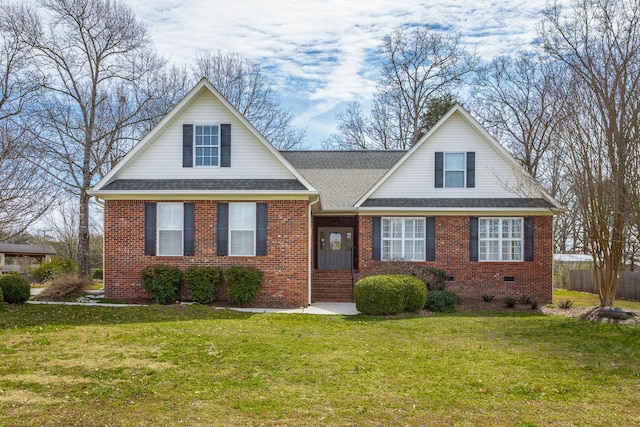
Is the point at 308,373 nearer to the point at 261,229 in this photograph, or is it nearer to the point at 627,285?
the point at 261,229

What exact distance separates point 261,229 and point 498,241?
820 centimetres

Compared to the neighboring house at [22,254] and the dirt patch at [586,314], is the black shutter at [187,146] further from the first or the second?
the neighboring house at [22,254]

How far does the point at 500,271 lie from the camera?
62.1 ft

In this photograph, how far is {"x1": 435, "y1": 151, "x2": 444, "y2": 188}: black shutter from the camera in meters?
19.2

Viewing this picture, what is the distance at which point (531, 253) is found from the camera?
18.9 meters

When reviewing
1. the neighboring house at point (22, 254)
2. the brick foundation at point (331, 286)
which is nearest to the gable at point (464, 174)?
the brick foundation at point (331, 286)

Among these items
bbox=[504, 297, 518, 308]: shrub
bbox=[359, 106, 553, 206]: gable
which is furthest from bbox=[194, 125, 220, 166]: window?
bbox=[504, 297, 518, 308]: shrub

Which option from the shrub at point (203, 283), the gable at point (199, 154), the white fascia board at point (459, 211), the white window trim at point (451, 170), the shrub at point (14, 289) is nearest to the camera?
the shrub at point (14, 289)

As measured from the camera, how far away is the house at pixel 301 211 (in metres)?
17.1

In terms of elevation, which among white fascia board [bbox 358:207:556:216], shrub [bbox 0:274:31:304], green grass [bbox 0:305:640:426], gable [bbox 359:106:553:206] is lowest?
green grass [bbox 0:305:640:426]

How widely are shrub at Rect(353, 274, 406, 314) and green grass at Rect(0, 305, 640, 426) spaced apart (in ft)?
5.98

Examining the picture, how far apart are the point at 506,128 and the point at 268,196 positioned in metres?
21.2

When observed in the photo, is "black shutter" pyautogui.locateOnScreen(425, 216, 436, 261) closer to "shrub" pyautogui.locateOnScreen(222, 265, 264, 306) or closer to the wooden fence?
"shrub" pyautogui.locateOnScreen(222, 265, 264, 306)

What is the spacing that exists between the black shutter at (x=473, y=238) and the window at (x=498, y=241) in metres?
0.16
